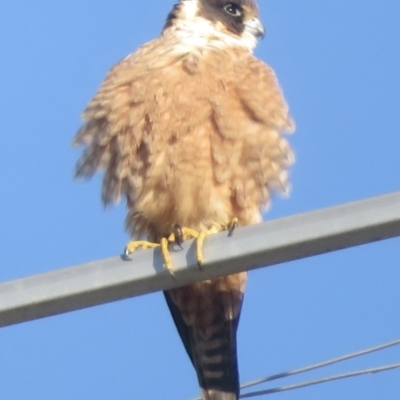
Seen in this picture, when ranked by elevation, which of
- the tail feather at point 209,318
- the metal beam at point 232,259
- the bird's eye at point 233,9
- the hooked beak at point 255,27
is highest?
the bird's eye at point 233,9

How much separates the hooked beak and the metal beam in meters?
2.37

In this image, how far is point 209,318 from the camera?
3.14m

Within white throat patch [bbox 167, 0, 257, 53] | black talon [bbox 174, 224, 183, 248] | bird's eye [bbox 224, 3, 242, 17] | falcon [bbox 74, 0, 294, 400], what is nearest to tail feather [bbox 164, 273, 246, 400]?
falcon [bbox 74, 0, 294, 400]

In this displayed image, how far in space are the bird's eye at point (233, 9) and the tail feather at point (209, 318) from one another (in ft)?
4.37

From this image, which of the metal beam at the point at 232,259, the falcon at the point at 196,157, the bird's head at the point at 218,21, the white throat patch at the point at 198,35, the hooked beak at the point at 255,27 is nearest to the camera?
the metal beam at the point at 232,259

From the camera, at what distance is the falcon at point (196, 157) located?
2.98 m

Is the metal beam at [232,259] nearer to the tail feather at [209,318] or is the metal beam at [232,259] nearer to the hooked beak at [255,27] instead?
the tail feather at [209,318]

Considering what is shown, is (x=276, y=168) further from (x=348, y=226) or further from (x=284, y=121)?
(x=348, y=226)

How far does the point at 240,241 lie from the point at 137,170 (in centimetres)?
142

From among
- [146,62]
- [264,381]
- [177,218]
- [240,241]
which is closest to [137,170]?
[177,218]

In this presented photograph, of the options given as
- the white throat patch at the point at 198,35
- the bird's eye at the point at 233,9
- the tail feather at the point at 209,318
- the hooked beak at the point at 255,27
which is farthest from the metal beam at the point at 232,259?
the bird's eye at the point at 233,9

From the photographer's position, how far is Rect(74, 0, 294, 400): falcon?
117 inches

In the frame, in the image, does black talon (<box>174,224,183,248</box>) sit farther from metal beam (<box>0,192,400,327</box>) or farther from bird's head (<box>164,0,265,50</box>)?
metal beam (<box>0,192,400,327</box>)

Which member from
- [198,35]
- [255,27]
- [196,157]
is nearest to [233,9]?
[255,27]
